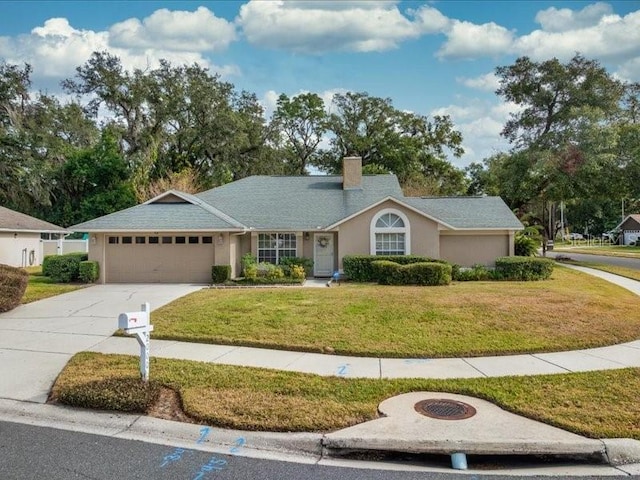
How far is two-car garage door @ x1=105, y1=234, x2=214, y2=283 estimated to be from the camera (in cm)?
1966

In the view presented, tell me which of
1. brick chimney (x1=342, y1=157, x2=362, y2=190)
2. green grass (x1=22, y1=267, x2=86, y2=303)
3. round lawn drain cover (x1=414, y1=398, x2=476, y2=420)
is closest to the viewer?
round lawn drain cover (x1=414, y1=398, x2=476, y2=420)

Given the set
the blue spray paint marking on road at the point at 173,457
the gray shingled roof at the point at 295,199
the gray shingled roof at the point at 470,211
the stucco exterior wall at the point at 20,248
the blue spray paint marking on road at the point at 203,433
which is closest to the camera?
the blue spray paint marking on road at the point at 173,457

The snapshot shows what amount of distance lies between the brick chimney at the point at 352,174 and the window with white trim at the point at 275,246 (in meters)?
4.78

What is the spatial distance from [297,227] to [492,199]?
33.5 ft

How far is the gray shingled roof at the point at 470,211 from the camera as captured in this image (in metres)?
21.4

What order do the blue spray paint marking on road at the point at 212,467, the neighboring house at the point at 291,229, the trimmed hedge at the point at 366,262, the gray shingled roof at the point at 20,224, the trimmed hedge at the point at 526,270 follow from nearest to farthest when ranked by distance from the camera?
the blue spray paint marking on road at the point at 212,467 → the trimmed hedge at the point at 366,262 → the trimmed hedge at the point at 526,270 → the neighboring house at the point at 291,229 → the gray shingled roof at the point at 20,224

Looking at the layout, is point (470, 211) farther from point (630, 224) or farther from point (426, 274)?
point (630, 224)

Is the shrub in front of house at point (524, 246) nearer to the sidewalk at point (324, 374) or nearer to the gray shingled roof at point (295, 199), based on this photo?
the gray shingled roof at point (295, 199)

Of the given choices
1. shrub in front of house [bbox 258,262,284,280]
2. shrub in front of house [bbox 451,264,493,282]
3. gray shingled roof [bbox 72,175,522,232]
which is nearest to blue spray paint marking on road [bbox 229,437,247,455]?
shrub in front of house [bbox 258,262,284,280]

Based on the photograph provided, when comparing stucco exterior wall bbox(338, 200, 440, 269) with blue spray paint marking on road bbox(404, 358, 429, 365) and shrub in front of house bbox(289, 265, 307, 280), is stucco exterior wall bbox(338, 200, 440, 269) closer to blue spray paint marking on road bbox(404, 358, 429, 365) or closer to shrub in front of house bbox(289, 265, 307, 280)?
shrub in front of house bbox(289, 265, 307, 280)

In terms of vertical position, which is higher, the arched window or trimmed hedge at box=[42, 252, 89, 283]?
the arched window

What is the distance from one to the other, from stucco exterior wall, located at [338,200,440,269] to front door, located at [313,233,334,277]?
0.90 meters

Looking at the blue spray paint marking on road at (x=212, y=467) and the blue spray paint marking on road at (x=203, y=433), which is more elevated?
the blue spray paint marking on road at (x=203, y=433)

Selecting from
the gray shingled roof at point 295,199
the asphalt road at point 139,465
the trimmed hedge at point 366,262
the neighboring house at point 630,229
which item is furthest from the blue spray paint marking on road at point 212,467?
the neighboring house at point 630,229
